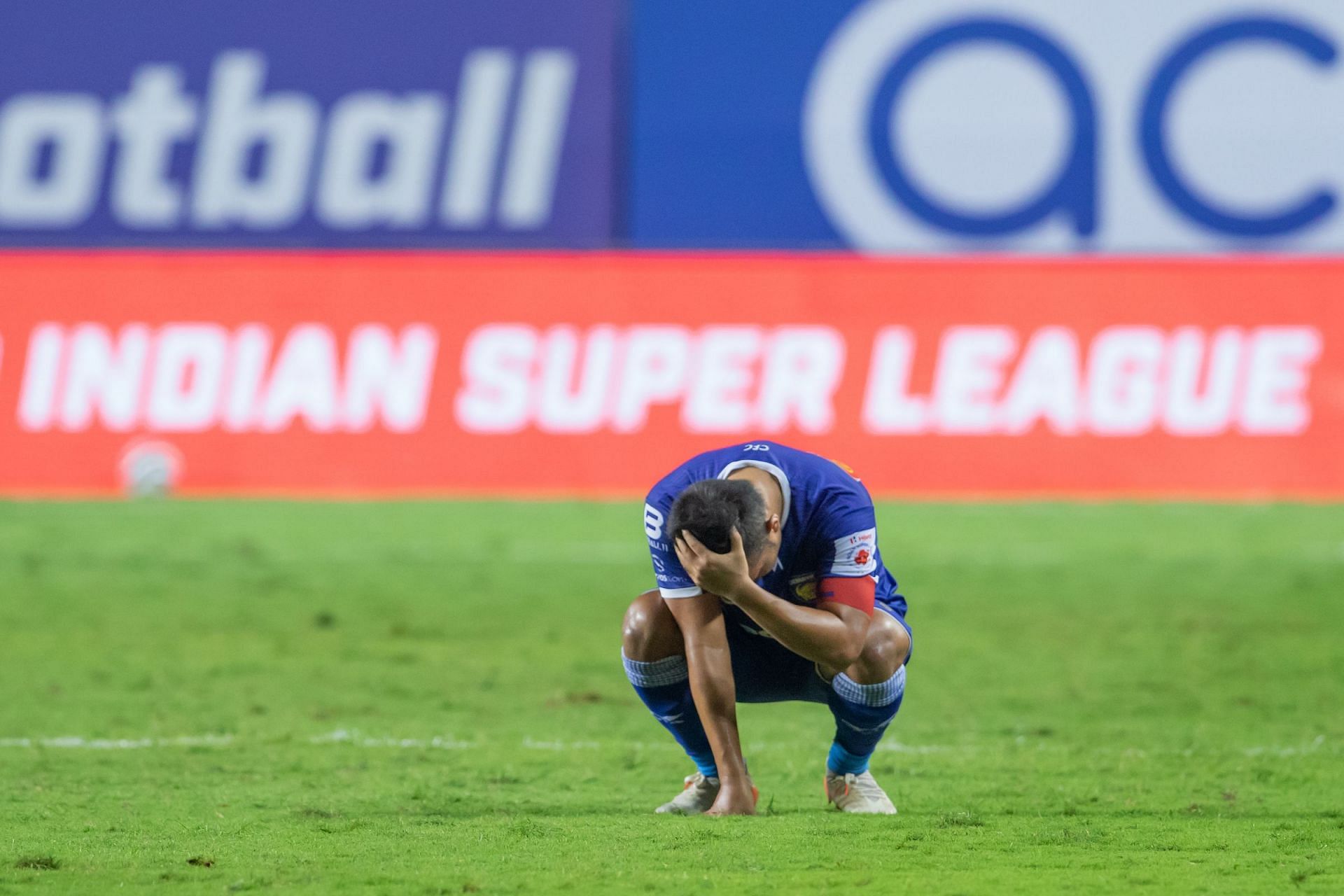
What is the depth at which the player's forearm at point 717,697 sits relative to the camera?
5.48 metres

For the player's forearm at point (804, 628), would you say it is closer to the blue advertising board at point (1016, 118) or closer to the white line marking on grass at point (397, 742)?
the white line marking on grass at point (397, 742)

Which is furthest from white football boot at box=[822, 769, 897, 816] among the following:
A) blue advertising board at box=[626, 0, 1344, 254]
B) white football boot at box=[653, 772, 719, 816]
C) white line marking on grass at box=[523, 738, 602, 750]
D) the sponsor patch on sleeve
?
blue advertising board at box=[626, 0, 1344, 254]

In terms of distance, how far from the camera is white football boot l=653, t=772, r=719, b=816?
5.77 m

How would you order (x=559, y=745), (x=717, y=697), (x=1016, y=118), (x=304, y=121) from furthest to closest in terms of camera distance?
(x=304, y=121) → (x=1016, y=118) → (x=559, y=745) → (x=717, y=697)

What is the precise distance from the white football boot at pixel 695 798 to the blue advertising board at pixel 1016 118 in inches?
578

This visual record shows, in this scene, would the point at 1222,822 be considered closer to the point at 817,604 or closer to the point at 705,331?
the point at 817,604

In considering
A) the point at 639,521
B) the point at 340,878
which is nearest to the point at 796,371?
the point at 639,521

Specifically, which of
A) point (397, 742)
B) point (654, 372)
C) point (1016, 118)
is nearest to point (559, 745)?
point (397, 742)

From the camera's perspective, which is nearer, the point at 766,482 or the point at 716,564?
the point at 716,564

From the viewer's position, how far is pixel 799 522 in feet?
17.9

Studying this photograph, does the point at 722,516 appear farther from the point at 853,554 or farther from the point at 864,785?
the point at 864,785

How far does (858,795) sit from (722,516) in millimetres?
1216

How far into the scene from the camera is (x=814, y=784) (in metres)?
6.43

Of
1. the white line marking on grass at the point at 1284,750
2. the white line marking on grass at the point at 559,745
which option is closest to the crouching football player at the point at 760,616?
the white line marking on grass at the point at 559,745
